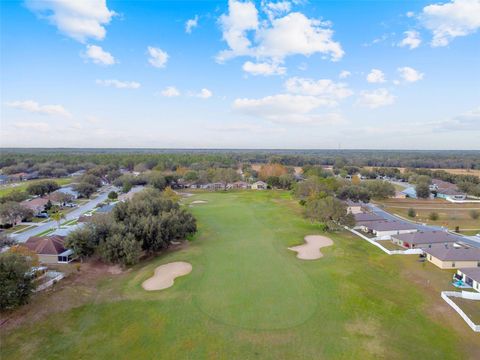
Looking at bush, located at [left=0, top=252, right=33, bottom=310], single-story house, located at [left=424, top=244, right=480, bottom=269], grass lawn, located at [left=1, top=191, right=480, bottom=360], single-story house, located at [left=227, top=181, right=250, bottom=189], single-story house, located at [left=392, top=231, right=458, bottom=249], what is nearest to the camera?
grass lawn, located at [left=1, top=191, right=480, bottom=360]

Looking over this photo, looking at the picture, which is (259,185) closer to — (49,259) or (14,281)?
(49,259)

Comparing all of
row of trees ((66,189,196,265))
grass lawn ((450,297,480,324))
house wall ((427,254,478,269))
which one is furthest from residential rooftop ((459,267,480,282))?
row of trees ((66,189,196,265))

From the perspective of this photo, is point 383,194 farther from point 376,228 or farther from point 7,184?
point 7,184

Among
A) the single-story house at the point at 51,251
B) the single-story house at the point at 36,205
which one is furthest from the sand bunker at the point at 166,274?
the single-story house at the point at 36,205

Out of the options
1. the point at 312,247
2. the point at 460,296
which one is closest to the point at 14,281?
the point at 312,247

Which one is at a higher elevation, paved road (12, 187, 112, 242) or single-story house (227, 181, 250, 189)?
A: single-story house (227, 181, 250, 189)

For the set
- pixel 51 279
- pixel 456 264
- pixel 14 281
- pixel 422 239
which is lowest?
pixel 51 279

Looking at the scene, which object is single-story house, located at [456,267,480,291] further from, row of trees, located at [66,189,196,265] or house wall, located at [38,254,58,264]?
house wall, located at [38,254,58,264]
